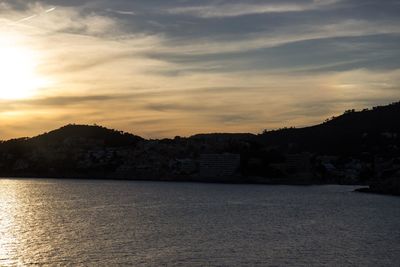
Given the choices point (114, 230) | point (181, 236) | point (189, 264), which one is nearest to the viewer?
point (189, 264)

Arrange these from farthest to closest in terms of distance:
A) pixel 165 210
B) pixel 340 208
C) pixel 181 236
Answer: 1. pixel 340 208
2. pixel 165 210
3. pixel 181 236

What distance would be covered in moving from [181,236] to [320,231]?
14.7 m

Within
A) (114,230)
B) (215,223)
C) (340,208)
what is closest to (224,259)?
(114,230)

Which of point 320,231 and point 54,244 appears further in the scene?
point 320,231

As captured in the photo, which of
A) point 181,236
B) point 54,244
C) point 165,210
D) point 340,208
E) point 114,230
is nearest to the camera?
point 54,244

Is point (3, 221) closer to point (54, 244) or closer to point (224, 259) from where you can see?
point (54, 244)

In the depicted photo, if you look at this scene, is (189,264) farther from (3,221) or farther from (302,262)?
(3,221)

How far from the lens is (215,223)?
6794 centimetres

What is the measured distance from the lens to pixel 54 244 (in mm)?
49844

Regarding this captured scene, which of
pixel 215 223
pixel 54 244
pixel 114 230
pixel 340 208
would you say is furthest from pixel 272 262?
pixel 340 208

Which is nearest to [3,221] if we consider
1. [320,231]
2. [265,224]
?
[265,224]

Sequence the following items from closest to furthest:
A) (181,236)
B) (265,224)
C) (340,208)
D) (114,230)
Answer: (181,236)
(114,230)
(265,224)
(340,208)

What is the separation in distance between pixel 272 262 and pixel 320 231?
2076 cm

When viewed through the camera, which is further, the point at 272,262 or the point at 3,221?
the point at 3,221
